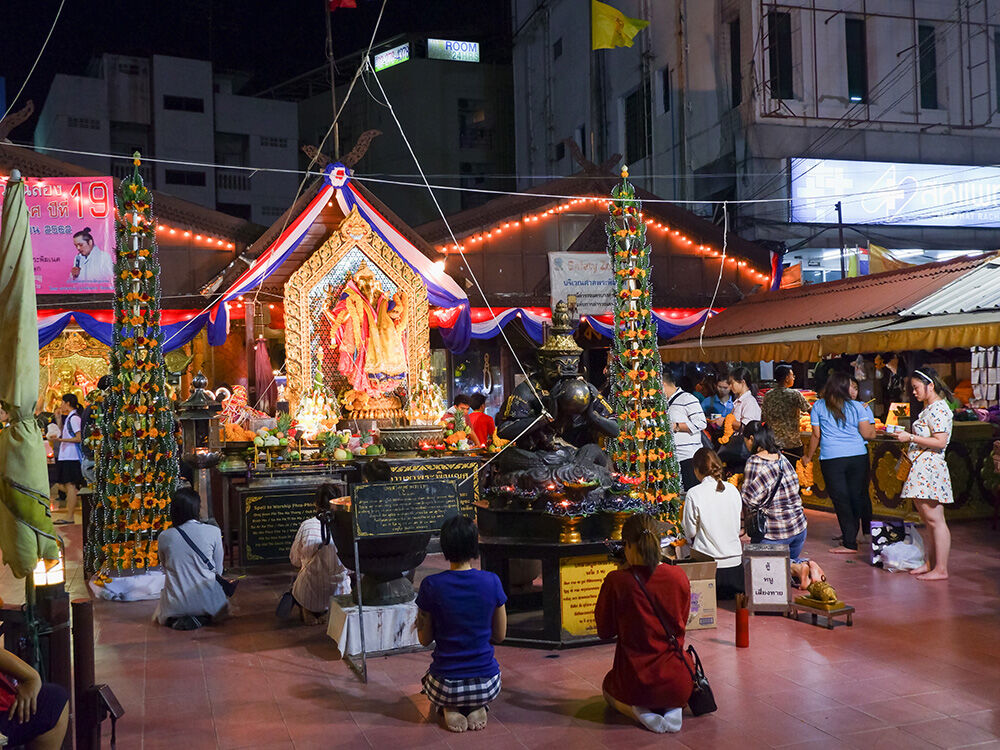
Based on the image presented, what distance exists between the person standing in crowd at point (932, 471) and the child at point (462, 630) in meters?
4.54

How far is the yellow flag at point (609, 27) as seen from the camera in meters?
18.1

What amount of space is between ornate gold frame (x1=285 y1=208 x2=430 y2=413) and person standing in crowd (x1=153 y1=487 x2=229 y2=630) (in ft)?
18.7

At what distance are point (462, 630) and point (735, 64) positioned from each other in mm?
20169

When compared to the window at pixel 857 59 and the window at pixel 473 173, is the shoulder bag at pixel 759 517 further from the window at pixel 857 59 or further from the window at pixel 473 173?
the window at pixel 473 173

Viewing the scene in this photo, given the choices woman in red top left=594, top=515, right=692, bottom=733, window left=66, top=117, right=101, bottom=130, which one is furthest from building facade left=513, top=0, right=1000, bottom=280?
window left=66, top=117, right=101, bottom=130

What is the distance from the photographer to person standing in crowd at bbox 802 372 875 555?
884 centimetres

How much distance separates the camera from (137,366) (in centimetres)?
834

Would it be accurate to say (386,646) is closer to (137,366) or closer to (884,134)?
(137,366)

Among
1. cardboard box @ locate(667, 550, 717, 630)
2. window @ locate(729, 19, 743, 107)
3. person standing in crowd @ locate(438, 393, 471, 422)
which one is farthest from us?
window @ locate(729, 19, 743, 107)

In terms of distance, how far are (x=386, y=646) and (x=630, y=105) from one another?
22523mm

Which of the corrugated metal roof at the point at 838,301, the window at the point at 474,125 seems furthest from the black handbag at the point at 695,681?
the window at the point at 474,125

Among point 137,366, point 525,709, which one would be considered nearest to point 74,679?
point 525,709

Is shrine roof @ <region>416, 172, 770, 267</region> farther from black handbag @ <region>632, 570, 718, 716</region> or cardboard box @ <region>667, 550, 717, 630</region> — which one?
black handbag @ <region>632, 570, 718, 716</region>

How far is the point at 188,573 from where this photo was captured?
22.4 ft
